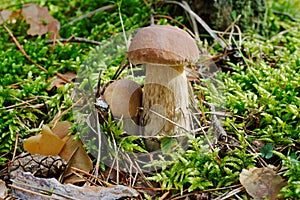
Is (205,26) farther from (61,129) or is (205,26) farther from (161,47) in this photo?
(61,129)

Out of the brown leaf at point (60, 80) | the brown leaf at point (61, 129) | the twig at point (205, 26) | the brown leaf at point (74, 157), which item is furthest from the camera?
the twig at point (205, 26)

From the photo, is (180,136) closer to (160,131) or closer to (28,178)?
(160,131)

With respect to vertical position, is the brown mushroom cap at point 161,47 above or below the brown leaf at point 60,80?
above

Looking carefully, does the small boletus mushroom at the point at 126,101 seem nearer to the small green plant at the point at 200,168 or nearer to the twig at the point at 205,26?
the small green plant at the point at 200,168

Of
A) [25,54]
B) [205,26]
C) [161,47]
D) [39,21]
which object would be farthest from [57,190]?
[39,21]

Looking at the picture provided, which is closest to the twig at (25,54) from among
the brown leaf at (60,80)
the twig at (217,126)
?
the brown leaf at (60,80)

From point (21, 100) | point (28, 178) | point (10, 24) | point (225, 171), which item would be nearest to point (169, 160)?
point (225, 171)

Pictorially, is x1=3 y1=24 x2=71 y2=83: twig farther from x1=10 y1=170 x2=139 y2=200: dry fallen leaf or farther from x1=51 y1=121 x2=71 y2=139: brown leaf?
x1=10 y1=170 x2=139 y2=200: dry fallen leaf

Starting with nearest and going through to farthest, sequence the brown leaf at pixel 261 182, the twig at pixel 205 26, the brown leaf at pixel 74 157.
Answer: the brown leaf at pixel 261 182 → the brown leaf at pixel 74 157 → the twig at pixel 205 26

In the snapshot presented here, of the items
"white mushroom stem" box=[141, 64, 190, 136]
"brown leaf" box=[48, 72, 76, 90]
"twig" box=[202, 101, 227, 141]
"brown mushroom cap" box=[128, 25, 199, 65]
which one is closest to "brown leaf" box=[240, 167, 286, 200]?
"twig" box=[202, 101, 227, 141]
